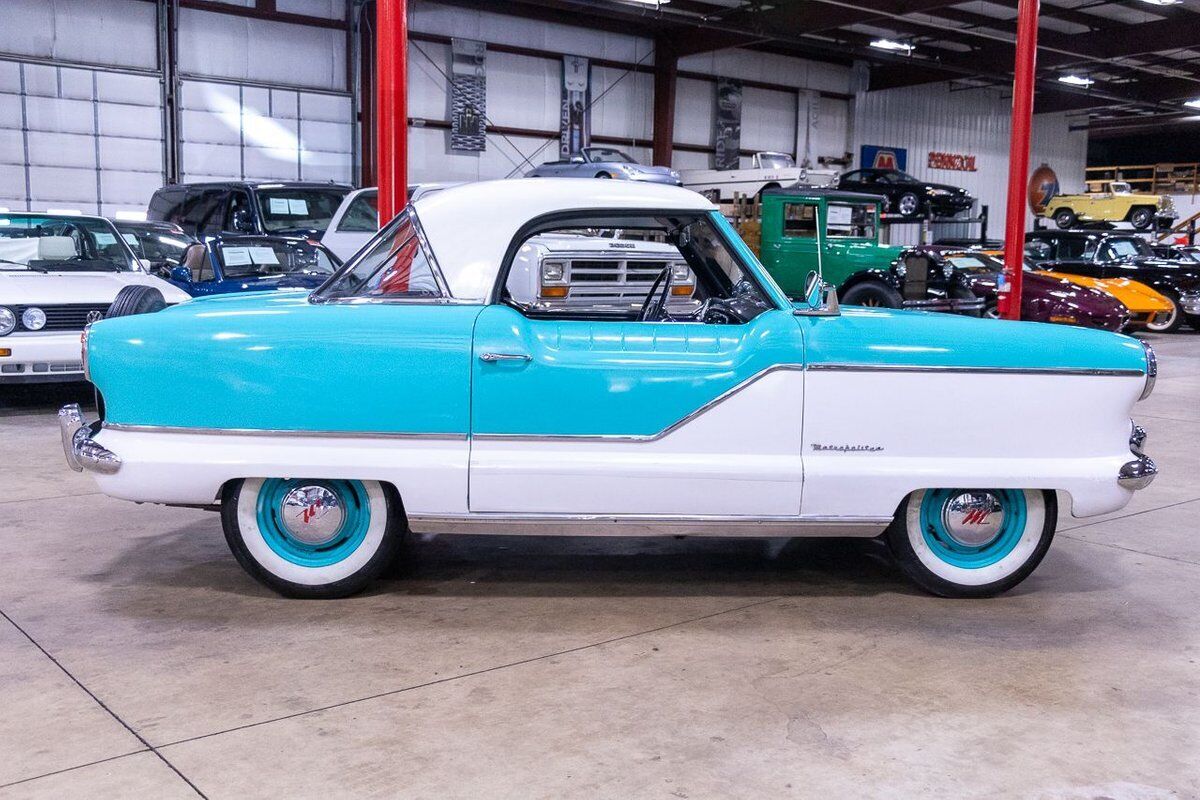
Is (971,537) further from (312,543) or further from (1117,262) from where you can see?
(1117,262)

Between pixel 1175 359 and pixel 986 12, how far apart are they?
11514mm

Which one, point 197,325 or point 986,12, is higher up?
point 986,12

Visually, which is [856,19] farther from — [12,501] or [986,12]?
[12,501]

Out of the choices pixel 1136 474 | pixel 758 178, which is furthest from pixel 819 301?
pixel 758 178

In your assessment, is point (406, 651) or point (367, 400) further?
point (367, 400)

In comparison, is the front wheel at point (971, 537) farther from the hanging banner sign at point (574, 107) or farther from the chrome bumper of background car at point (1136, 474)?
the hanging banner sign at point (574, 107)

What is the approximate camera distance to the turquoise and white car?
368cm

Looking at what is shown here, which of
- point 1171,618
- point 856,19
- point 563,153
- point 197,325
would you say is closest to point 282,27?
point 563,153

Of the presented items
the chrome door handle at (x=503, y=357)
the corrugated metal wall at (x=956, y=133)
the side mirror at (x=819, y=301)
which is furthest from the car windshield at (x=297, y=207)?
the corrugated metal wall at (x=956, y=133)

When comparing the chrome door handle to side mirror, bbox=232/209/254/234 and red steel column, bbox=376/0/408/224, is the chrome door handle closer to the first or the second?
red steel column, bbox=376/0/408/224

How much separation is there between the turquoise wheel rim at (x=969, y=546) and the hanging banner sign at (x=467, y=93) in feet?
59.4

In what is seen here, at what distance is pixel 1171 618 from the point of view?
12.9ft

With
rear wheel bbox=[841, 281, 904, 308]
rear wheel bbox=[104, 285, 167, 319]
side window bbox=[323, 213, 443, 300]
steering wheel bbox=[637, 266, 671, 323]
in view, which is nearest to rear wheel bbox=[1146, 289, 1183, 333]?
rear wheel bbox=[841, 281, 904, 308]

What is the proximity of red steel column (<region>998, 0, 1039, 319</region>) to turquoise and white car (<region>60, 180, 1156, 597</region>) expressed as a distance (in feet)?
21.0
